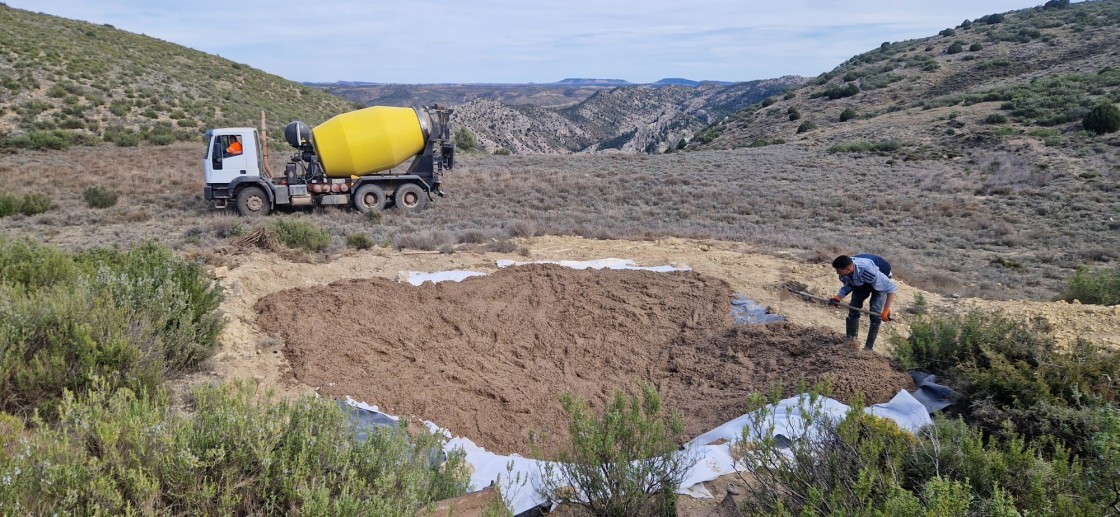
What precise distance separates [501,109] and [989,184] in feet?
186

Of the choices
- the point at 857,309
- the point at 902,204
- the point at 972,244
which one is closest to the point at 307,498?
the point at 857,309

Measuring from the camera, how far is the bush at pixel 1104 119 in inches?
996

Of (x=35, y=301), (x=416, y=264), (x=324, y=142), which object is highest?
(x=324, y=142)

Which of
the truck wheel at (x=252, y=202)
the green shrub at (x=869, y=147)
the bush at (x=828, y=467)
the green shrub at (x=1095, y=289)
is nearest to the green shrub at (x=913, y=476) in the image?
the bush at (x=828, y=467)

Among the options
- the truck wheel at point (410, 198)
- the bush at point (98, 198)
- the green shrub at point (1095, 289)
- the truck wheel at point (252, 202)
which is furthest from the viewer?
the truck wheel at point (410, 198)

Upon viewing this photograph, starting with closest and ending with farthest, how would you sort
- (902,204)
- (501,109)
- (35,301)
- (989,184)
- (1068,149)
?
(35,301) → (902,204) → (989,184) → (1068,149) → (501,109)

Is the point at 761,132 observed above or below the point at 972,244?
above

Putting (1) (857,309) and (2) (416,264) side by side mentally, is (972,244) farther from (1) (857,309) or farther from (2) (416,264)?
(2) (416,264)

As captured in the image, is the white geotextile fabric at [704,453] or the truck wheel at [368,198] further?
the truck wheel at [368,198]

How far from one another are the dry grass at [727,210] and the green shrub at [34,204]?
37 cm

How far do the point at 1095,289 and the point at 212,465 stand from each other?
36.1 feet

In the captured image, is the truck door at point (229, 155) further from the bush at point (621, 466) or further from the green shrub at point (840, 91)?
the green shrub at point (840, 91)

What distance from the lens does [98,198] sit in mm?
16031

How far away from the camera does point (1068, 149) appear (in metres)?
24.4
